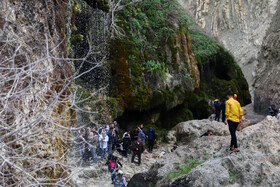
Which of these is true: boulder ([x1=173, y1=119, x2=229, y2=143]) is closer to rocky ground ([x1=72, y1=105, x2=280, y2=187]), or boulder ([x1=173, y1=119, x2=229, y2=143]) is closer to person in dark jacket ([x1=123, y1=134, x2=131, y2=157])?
person in dark jacket ([x1=123, y1=134, x2=131, y2=157])

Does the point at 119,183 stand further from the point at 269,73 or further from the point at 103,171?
the point at 269,73

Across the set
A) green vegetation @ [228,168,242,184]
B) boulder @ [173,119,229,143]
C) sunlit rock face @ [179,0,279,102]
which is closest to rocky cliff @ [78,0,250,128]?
boulder @ [173,119,229,143]

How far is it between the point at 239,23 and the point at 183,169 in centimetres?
4567

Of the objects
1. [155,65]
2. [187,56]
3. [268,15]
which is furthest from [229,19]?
[155,65]

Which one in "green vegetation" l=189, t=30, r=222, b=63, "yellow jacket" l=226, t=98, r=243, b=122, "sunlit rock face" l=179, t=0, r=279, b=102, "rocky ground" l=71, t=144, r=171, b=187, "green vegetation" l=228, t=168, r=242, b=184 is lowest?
"rocky ground" l=71, t=144, r=171, b=187

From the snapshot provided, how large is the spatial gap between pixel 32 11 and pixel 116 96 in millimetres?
8507

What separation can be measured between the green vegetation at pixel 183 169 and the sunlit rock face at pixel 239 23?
41074mm

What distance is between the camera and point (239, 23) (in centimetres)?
4909

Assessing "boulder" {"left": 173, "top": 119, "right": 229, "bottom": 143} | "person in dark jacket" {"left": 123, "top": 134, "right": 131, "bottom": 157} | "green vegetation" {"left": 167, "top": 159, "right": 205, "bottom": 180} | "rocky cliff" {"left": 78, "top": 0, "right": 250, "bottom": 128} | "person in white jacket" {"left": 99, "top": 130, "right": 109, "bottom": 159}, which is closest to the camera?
"green vegetation" {"left": 167, "top": 159, "right": 205, "bottom": 180}

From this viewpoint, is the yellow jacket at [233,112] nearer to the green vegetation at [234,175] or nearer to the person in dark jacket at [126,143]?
the green vegetation at [234,175]

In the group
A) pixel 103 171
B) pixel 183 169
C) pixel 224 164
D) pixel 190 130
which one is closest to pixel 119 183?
pixel 103 171

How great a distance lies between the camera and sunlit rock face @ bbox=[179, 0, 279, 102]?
155 ft

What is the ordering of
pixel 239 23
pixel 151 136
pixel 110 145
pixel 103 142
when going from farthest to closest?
pixel 239 23
pixel 151 136
pixel 110 145
pixel 103 142

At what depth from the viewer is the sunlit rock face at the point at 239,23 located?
47.2 m
